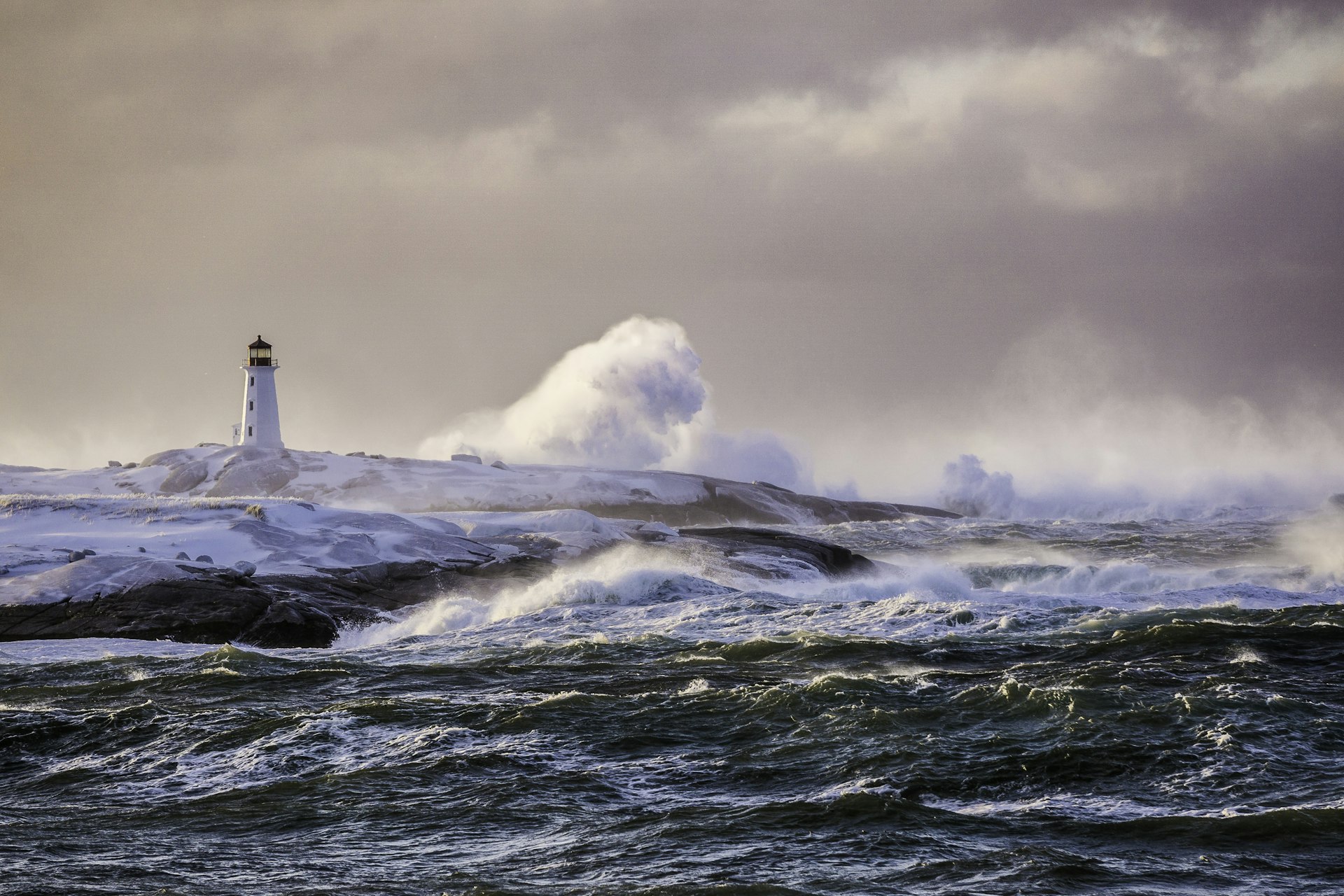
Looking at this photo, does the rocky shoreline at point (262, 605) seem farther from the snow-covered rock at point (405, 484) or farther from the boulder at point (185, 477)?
the boulder at point (185, 477)

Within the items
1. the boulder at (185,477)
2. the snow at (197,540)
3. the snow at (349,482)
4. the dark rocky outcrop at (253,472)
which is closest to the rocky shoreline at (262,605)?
the snow at (197,540)

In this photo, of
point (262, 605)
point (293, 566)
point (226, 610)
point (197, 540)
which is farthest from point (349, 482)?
point (226, 610)

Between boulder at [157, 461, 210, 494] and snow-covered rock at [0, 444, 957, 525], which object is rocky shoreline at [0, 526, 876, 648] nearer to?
snow-covered rock at [0, 444, 957, 525]

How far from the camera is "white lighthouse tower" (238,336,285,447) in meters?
66.9

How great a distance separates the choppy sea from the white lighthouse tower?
44.3 m

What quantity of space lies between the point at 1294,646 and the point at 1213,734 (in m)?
7.19

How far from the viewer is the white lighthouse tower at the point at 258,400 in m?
66.9

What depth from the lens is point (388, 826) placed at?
1112 cm

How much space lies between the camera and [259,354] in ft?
220

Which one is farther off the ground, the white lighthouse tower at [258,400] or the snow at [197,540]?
the white lighthouse tower at [258,400]

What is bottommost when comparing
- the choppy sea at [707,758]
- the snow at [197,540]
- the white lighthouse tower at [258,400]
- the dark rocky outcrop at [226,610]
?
the choppy sea at [707,758]

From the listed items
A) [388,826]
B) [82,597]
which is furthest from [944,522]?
[388,826]

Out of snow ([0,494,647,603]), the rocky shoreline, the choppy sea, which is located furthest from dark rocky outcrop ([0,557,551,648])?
the choppy sea

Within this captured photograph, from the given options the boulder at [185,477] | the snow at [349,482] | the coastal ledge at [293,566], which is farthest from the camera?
the boulder at [185,477]
